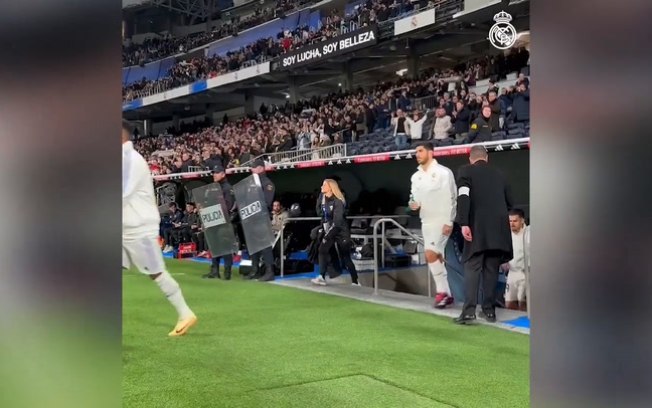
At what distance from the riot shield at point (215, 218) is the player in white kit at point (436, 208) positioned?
3.43 m

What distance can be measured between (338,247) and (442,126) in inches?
156

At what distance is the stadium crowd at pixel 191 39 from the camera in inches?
1105

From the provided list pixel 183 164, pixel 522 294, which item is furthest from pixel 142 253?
pixel 183 164

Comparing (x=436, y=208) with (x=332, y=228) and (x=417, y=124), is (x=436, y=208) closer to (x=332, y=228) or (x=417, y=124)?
(x=332, y=228)

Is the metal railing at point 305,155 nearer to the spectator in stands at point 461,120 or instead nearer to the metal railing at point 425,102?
the metal railing at point 425,102

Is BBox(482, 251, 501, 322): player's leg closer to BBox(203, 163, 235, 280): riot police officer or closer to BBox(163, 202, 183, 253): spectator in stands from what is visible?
BBox(203, 163, 235, 280): riot police officer

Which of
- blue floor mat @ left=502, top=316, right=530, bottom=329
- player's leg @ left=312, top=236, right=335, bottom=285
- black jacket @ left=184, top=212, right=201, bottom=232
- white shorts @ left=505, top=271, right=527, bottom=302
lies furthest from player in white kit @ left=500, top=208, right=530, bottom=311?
black jacket @ left=184, top=212, right=201, bottom=232

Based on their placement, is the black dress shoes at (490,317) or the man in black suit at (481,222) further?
the black dress shoes at (490,317)

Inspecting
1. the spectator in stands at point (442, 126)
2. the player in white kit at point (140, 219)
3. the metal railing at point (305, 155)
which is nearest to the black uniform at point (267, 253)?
the spectator in stands at point (442, 126)
